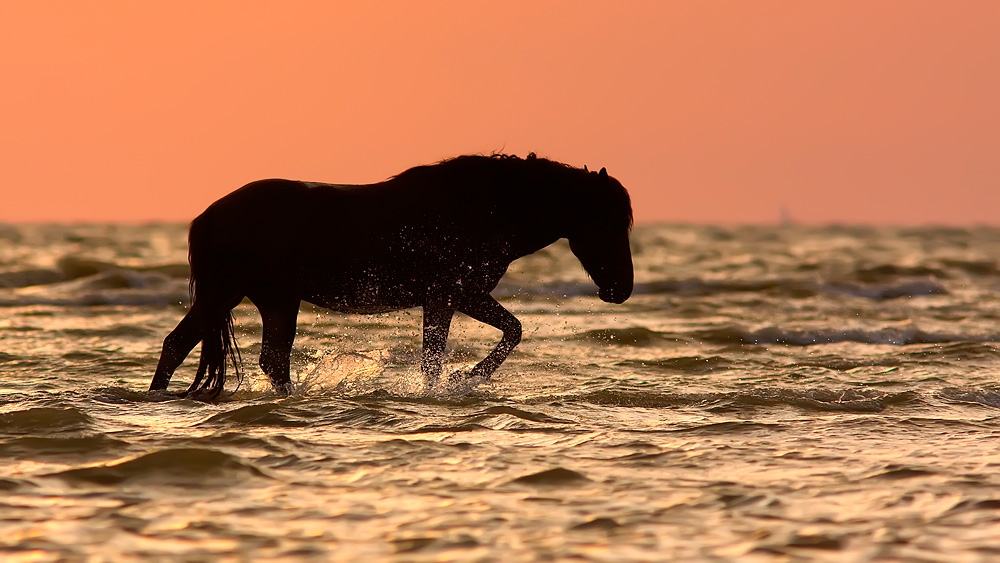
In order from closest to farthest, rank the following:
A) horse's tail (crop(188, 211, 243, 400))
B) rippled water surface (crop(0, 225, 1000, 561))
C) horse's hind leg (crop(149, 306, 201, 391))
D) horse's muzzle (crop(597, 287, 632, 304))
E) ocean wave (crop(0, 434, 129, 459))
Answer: rippled water surface (crop(0, 225, 1000, 561)) → ocean wave (crop(0, 434, 129, 459)) → horse's tail (crop(188, 211, 243, 400)) → horse's hind leg (crop(149, 306, 201, 391)) → horse's muzzle (crop(597, 287, 632, 304))

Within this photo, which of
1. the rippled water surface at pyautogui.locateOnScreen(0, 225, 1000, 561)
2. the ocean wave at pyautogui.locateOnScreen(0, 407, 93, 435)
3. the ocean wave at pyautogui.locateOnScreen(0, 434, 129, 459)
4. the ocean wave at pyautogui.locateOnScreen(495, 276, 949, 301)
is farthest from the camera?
the ocean wave at pyautogui.locateOnScreen(495, 276, 949, 301)

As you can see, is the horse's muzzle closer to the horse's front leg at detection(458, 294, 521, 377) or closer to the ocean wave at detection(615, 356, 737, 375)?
the horse's front leg at detection(458, 294, 521, 377)

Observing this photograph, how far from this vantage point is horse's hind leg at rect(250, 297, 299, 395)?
7.34 m

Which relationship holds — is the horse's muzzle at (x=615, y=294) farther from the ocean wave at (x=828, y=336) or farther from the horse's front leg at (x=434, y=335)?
the ocean wave at (x=828, y=336)

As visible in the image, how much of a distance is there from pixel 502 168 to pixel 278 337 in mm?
2049

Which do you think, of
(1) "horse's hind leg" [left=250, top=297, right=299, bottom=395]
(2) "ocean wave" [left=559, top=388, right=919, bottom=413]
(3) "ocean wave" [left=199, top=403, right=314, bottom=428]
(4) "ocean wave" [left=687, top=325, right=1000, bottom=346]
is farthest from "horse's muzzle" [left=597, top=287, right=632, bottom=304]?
(4) "ocean wave" [left=687, top=325, right=1000, bottom=346]

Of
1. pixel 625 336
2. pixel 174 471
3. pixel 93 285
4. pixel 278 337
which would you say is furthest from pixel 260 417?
pixel 93 285

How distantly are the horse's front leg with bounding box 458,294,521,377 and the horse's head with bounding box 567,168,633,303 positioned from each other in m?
0.84

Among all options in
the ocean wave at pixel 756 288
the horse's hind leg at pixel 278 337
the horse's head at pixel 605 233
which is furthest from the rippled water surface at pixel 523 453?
the ocean wave at pixel 756 288

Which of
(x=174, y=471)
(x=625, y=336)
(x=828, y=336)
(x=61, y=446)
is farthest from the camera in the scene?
(x=828, y=336)

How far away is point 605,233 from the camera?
793 cm

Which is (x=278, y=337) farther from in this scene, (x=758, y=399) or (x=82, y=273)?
(x=82, y=273)

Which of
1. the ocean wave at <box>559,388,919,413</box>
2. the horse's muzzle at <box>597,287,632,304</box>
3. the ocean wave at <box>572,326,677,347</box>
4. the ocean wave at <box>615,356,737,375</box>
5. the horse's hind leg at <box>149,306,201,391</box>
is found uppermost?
the horse's muzzle at <box>597,287,632,304</box>

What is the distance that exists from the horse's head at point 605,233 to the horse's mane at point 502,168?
0.17 ft
